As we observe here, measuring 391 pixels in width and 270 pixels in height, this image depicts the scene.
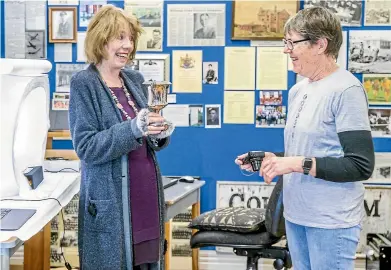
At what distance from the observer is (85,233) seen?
224 centimetres

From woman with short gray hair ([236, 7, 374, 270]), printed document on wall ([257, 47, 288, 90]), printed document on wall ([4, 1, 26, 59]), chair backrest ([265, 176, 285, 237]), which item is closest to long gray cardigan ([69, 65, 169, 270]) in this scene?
woman with short gray hair ([236, 7, 374, 270])

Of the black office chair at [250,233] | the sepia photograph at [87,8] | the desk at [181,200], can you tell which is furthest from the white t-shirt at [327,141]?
the sepia photograph at [87,8]

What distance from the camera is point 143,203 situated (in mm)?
2273

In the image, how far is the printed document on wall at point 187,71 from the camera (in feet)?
13.1

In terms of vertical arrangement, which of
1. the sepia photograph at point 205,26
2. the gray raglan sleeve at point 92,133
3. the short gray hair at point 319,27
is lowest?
the gray raglan sleeve at point 92,133

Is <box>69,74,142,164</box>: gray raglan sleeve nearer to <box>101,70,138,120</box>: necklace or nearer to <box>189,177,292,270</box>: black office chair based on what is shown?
<box>101,70,138,120</box>: necklace

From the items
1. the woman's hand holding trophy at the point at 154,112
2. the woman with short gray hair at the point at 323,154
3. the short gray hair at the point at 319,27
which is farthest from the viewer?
the woman's hand holding trophy at the point at 154,112

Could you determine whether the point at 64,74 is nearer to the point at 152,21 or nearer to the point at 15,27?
the point at 15,27

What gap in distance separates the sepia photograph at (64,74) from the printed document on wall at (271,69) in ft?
3.80

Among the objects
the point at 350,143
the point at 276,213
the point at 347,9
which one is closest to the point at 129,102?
the point at 350,143

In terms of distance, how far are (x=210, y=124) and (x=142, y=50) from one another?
0.65 metres

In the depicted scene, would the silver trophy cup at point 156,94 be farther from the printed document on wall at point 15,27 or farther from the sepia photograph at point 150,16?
the printed document on wall at point 15,27

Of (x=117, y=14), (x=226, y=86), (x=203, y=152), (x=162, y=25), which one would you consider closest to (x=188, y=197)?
(x=203, y=152)

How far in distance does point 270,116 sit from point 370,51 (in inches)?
29.0
